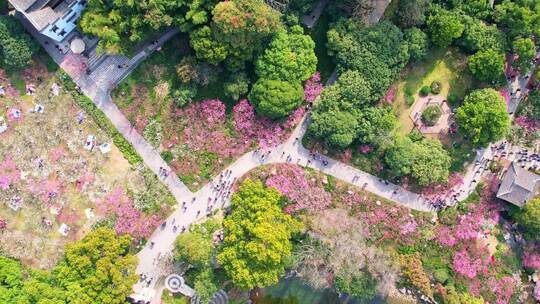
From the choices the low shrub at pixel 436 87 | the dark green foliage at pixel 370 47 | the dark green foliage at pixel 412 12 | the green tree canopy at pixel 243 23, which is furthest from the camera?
the low shrub at pixel 436 87

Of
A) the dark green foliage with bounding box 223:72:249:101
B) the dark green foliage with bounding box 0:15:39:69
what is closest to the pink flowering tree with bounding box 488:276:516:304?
the dark green foliage with bounding box 223:72:249:101

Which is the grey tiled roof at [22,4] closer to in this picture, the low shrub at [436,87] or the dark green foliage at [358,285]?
the dark green foliage at [358,285]

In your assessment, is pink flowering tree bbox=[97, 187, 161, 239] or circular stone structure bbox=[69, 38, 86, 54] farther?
pink flowering tree bbox=[97, 187, 161, 239]

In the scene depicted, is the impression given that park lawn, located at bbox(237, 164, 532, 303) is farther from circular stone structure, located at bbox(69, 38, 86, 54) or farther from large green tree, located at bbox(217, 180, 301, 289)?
circular stone structure, located at bbox(69, 38, 86, 54)

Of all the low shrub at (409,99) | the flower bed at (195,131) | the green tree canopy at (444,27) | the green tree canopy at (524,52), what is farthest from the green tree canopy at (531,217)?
the flower bed at (195,131)

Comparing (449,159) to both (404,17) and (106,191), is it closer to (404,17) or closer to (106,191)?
(404,17)

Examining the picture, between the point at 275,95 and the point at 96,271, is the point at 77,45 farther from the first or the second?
the point at 96,271
